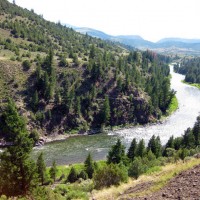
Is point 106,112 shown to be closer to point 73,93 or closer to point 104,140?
point 73,93

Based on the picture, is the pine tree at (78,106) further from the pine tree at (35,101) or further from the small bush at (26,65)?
the small bush at (26,65)

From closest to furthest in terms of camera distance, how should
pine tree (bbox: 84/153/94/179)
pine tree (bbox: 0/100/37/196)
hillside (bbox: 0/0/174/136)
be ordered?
pine tree (bbox: 0/100/37/196) < pine tree (bbox: 84/153/94/179) < hillside (bbox: 0/0/174/136)

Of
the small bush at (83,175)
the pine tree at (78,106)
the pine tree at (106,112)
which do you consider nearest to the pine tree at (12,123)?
the small bush at (83,175)

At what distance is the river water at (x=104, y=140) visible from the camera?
96.4 metres

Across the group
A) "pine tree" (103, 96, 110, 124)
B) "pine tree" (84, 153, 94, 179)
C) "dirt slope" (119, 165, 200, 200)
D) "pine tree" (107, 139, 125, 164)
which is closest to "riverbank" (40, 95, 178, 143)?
"pine tree" (103, 96, 110, 124)

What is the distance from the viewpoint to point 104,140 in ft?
372

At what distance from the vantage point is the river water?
316 feet

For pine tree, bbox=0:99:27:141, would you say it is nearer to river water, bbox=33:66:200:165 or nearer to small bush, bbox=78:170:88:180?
→ small bush, bbox=78:170:88:180

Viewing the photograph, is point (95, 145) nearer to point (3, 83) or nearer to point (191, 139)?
point (191, 139)

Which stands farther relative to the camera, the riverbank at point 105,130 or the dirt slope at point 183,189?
the riverbank at point 105,130

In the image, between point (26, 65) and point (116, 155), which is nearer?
point (116, 155)

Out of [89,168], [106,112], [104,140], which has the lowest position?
[104,140]

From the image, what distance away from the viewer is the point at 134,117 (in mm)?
140125

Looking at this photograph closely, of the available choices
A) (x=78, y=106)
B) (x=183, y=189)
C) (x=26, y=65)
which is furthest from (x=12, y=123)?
(x=26, y=65)
